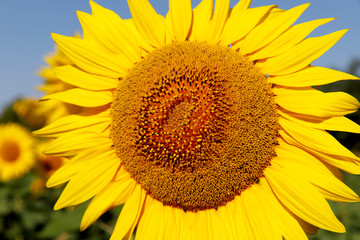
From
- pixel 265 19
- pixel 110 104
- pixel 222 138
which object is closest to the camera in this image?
pixel 222 138

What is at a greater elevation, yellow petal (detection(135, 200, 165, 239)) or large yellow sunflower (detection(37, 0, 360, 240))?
large yellow sunflower (detection(37, 0, 360, 240))

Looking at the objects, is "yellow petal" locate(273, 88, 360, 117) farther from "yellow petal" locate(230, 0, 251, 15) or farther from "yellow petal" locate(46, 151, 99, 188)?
"yellow petal" locate(46, 151, 99, 188)

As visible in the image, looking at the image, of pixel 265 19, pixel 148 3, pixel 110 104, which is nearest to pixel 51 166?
pixel 110 104

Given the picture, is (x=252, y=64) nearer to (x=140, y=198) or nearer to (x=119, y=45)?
(x=119, y=45)

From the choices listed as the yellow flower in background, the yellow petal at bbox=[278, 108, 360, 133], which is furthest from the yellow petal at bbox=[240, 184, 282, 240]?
the yellow flower in background

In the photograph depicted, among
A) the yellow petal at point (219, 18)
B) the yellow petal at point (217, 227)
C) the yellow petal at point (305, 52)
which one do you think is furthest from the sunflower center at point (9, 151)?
the yellow petal at point (305, 52)

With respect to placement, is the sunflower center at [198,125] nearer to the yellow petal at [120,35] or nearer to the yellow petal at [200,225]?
the yellow petal at [200,225]

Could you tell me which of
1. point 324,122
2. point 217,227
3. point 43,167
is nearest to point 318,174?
point 324,122
